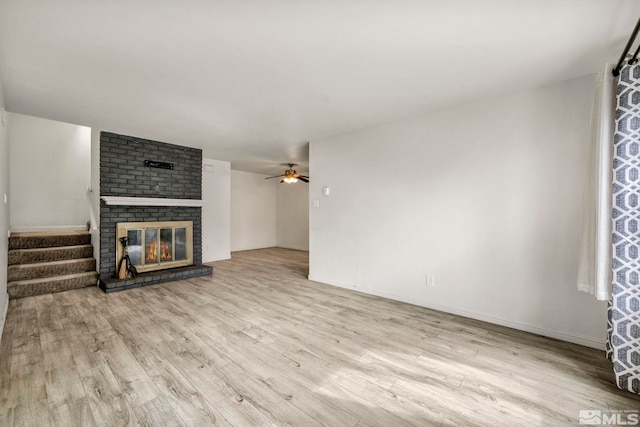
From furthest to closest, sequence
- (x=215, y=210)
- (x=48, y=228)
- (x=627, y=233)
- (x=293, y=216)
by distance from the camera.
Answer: (x=293, y=216), (x=215, y=210), (x=48, y=228), (x=627, y=233)

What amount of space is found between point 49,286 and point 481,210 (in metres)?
5.94

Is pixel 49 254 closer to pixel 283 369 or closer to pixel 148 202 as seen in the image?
pixel 148 202

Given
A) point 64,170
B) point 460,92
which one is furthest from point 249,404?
point 64,170

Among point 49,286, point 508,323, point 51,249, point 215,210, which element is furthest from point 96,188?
point 508,323

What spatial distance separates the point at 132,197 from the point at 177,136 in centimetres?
130

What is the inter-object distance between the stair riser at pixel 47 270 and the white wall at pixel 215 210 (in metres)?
2.20

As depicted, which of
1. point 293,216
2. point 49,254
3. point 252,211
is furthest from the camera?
point 293,216

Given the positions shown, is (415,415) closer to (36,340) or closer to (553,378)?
(553,378)

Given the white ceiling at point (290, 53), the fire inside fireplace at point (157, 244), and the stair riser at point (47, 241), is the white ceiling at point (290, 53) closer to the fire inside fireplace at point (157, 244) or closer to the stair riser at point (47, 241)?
the fire inside fireplace at point (157, 244)

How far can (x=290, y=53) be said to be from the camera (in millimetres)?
2074

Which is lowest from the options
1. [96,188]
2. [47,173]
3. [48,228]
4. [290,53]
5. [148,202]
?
[48,228]

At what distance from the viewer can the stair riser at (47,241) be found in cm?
415

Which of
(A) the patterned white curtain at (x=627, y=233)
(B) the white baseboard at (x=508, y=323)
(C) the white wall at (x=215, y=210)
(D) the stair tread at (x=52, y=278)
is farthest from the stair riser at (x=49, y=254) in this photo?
(A) the patterned white curtain at (x=627, y=233)

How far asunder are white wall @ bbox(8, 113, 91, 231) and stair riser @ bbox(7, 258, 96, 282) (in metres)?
1.87
